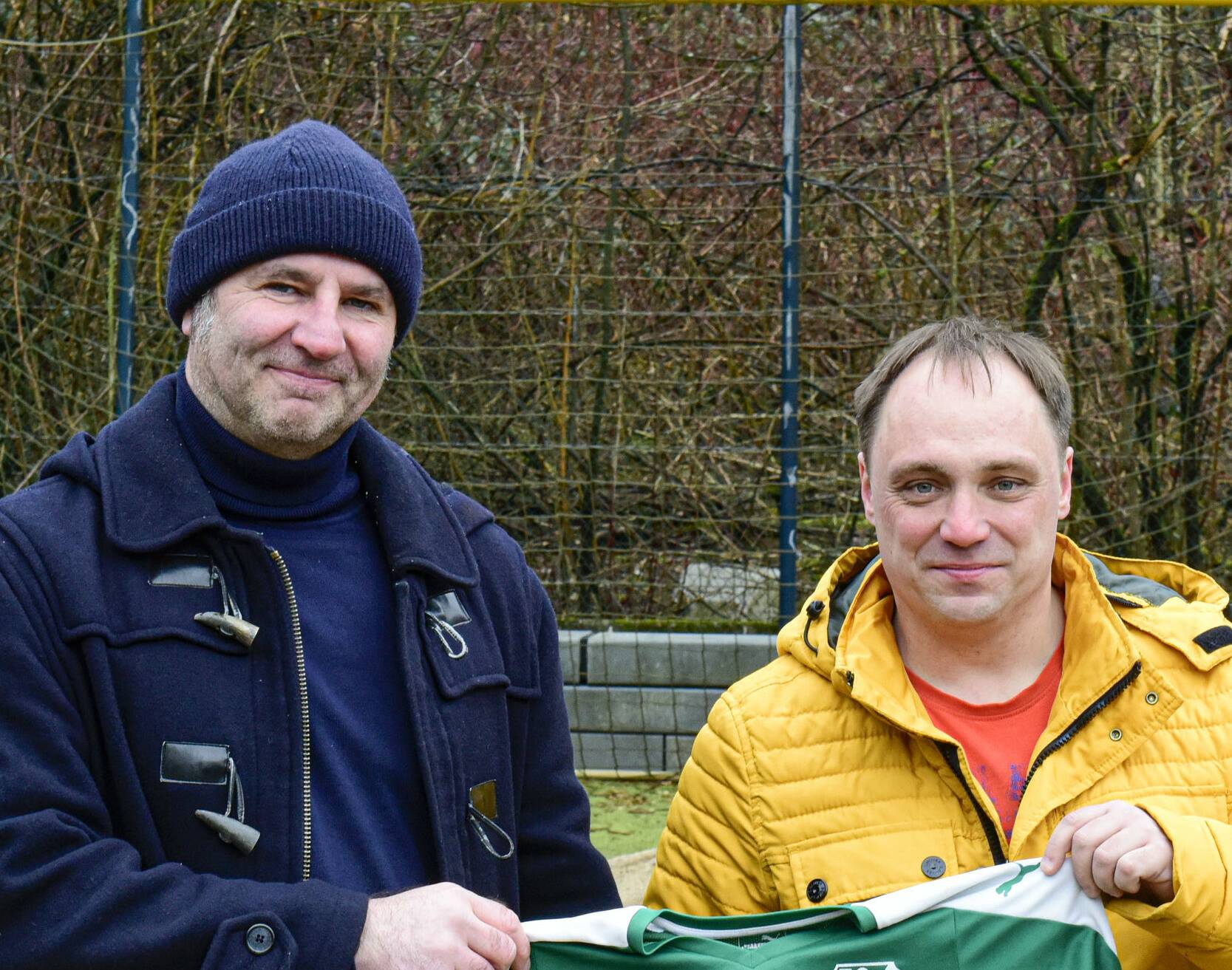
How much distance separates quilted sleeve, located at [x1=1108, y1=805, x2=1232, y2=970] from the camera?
215 centimetres

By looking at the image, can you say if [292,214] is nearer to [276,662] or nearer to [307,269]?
[307,269]

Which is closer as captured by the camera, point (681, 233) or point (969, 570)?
point (969, 570)

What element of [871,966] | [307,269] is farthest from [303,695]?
[871,966]

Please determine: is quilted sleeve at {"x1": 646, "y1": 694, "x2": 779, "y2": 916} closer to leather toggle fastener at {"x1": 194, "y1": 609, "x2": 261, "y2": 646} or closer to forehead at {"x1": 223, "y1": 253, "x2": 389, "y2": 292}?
leather toggle fastener at {"x1": 194, "y1": 609, "x2": 261, "y2": 646}

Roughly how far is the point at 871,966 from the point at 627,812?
143 inches

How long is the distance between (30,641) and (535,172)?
190 inches

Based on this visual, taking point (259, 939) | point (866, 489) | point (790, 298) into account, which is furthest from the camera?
point (790, 298)

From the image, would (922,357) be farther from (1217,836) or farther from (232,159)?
(232,159)

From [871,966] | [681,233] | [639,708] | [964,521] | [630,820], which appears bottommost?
[630,820]

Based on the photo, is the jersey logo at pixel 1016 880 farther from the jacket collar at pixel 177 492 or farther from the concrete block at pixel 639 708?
the concrete block at pixel 639 708

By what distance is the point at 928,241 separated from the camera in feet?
21.7

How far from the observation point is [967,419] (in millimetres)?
2521

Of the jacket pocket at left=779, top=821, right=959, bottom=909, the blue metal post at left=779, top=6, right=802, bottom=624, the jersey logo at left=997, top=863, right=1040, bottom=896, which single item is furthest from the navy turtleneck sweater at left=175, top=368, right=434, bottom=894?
the blue metal post at left=779, top=6, right=802, bottom=624

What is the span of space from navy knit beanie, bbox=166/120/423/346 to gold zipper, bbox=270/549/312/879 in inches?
18.8
